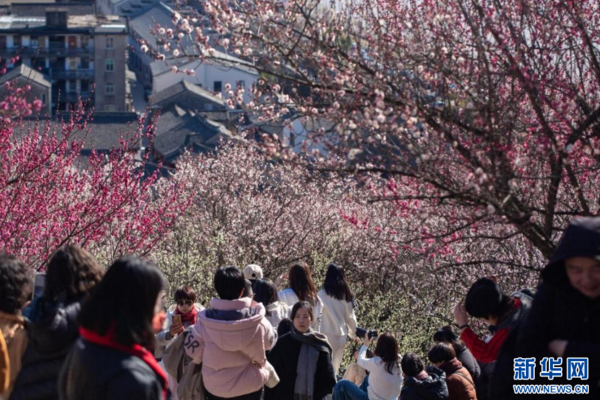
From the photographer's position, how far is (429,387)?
6539 millimetres

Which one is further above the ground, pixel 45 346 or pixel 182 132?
pixel 45 346

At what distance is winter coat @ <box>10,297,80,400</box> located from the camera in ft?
14.7

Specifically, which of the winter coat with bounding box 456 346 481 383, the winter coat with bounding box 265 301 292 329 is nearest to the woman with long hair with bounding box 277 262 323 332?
the winter coat with bounding box 265 301 292 329

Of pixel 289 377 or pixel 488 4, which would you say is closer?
pixel 488 4

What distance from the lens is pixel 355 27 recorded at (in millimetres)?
5953

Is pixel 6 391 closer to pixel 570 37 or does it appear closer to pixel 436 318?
pixel 570 37

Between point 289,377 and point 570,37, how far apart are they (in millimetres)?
3244

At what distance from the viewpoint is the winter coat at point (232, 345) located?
6172mm

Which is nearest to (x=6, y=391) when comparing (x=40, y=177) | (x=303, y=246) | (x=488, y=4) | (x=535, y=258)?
(x=488, y=4)

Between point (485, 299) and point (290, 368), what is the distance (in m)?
2.44

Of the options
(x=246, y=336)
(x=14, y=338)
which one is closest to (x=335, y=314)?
(x=246, y=336)

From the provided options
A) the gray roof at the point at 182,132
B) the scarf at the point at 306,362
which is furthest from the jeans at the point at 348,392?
the gray roof at the point at 182,132

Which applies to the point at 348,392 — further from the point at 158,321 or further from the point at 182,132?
the point at 182,132

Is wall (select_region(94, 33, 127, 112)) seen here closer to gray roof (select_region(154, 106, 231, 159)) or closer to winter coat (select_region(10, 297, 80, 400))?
gray roof (select_region(154, 106, 231, 159))
